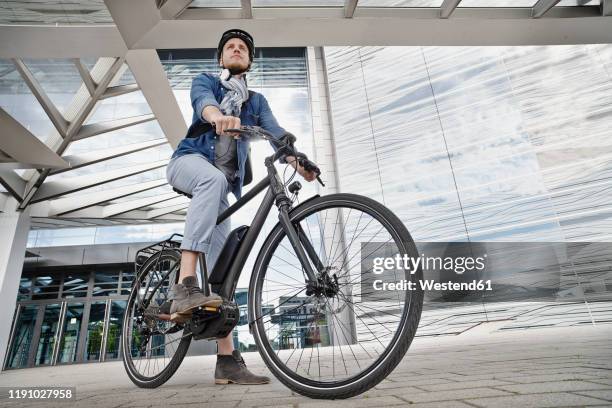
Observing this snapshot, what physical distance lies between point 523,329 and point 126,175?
9.12m

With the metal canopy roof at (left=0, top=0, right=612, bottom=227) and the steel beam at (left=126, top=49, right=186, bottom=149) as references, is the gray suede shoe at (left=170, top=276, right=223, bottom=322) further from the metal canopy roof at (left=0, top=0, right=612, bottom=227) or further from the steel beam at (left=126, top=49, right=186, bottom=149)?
the steel beam at (left=126, top=49, right=186, bottom=149)

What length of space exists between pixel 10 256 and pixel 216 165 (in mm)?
8382

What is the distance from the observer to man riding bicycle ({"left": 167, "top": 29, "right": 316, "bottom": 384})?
1497mm

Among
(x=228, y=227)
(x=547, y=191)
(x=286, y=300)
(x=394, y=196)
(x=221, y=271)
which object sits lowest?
(x=286, y=300)

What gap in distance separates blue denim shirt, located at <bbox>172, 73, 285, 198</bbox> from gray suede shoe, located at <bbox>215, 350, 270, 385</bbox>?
0.86m

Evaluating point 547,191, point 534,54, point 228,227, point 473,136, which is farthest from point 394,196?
point 228,227

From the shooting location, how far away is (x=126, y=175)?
8.28 m

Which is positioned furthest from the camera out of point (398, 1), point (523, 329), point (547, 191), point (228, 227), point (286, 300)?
point (547, 191)

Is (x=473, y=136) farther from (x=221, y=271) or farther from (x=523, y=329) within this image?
(x=221, y=271)

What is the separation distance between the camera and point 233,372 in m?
1.75

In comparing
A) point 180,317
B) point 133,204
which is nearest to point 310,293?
point 180,317

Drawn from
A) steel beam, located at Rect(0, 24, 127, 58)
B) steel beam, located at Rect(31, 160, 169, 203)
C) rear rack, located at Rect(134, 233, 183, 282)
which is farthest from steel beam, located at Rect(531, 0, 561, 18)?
steel beam, located at Rect(31, 160, 169, 203)

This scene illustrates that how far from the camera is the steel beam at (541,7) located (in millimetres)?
3873

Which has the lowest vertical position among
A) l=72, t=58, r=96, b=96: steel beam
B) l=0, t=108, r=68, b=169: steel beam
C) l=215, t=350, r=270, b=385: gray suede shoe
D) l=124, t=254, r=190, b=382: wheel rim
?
l=215, t=350, r=270, b=385: gray suede shoe
